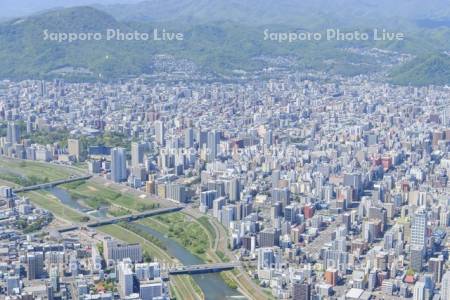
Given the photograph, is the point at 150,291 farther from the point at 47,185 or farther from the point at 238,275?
Result: the point at 47,185

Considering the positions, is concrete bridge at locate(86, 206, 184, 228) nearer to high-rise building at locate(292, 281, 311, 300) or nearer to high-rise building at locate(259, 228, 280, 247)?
high-rise building at locate(259, 228, 280, 247)

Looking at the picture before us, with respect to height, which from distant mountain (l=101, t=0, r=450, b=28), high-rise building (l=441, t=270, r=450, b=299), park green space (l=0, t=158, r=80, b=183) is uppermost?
distant mountain (l=101, t=0, r=450, b=28)

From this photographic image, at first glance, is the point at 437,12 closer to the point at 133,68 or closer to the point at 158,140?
the point at 133,68

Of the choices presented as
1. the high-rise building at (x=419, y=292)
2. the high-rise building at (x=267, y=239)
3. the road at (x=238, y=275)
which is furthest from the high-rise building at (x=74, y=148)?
the high-rise building at (x=419, y=292)

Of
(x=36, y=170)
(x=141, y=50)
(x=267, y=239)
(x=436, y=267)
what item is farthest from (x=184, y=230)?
(x=141, y=50)

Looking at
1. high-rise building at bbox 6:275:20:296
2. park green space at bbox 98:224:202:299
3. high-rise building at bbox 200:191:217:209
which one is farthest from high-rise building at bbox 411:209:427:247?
high-rise building at bbox 6:275:20:296

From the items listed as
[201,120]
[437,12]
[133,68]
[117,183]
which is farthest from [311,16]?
[117,183]

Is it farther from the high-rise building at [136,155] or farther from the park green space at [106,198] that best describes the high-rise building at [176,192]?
the high-rise building at [136,155]
